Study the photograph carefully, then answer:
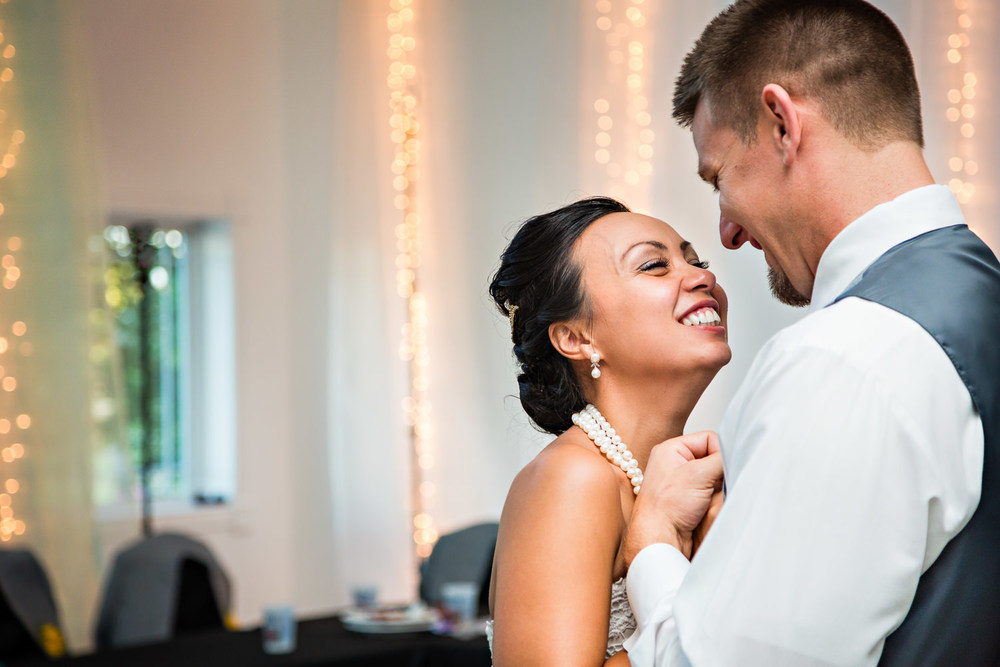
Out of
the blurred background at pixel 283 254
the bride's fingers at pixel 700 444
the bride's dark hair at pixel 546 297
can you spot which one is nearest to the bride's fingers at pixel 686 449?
the bride's fingers at pixel 700 444

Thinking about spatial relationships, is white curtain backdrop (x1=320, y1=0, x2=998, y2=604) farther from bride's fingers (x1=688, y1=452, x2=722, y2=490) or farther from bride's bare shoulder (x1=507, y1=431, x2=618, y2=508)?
bride's fingers (x1=688, y1=452, x2=722, y2=490)

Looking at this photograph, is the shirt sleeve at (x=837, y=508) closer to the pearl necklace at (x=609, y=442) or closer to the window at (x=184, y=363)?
the pearl necklace at (x=609, y=442)

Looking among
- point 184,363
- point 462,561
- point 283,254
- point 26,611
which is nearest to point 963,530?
point 462,561

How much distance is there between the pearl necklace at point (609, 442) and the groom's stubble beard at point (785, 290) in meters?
0.33

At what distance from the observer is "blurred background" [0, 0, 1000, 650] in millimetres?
4336

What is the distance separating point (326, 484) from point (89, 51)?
2.56m

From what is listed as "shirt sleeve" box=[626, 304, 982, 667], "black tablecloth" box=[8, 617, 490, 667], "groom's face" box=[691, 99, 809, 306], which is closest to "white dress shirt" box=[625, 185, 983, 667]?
"shirt sleeve" box=[626, 304, 982, 667]

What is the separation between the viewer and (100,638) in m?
4.16

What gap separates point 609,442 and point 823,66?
645mm

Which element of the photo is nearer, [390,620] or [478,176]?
[390,620]

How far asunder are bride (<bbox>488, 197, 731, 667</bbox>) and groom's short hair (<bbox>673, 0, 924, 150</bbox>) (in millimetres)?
351

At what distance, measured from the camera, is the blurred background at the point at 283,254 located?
4.34 meters

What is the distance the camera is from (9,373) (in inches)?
170

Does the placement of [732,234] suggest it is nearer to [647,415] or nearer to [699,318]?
[699,318]
